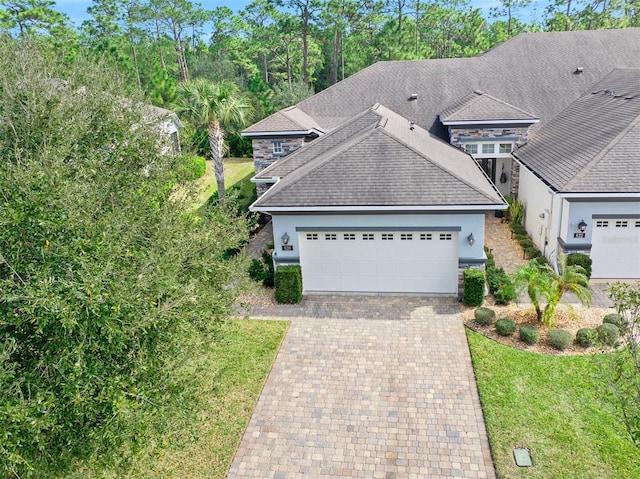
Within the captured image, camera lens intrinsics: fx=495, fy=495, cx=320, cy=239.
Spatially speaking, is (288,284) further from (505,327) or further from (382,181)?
(505,327)

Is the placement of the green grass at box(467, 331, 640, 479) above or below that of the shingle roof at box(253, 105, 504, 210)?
below

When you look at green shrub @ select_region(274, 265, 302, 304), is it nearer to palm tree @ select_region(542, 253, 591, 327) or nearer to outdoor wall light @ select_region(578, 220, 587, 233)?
palm tree @ select_region(542, 253, 591, 327)

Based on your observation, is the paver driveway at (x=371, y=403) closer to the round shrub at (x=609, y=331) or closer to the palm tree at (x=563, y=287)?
the palm tree at (x=563, y=287)

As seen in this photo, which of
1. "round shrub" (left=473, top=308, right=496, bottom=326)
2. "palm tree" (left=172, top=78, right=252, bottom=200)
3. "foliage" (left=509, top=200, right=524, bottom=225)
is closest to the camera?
"round shrub" (left=473, top=308, right=496, bottom=326)

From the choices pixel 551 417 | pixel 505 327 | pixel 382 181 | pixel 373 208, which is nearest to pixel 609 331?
pixel 505 327

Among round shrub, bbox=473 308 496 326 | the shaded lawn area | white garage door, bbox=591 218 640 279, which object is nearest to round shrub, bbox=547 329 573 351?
round shrub, bbox=473 308 496 326

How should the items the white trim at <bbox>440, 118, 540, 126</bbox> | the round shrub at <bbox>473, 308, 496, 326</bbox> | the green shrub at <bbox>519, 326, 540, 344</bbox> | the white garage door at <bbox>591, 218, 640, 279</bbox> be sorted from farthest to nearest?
the white trim at <bbox>440, 118, 540, 126</bbox>
the white garage door at <bbox>591, 218, 640, 279</bbox>
the round shrub at <bbox>473, 308, 496, 326</bbox>
the green shrub at <bbox>519, 326, 540, 344</bbox>
